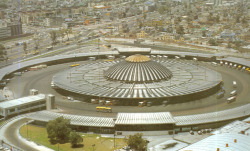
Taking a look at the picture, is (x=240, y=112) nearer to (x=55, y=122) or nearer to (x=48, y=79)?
(x=55, y=122)

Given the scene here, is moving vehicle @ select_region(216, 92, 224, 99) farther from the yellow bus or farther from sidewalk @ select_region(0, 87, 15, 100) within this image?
sidewalk @ select_region(0, 87, 15, 100)

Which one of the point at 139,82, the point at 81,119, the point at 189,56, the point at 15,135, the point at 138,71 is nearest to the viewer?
the point at 15,135

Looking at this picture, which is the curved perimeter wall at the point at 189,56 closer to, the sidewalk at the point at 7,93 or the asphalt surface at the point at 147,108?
the asphalt surface at the point at 147,108

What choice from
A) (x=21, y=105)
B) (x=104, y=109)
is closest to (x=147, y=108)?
(x=104, y=109)

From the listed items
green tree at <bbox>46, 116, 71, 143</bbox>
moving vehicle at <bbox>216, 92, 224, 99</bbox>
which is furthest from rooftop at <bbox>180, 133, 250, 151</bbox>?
moving vehicle at <bbox>216, 92, 224, 99</bbox>

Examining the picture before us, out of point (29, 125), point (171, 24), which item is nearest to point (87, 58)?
point (29, 125)

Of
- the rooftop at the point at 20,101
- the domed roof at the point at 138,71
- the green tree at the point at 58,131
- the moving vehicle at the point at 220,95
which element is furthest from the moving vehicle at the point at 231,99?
the rooftop at the point at 20,101

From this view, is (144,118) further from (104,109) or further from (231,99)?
(231,99)
